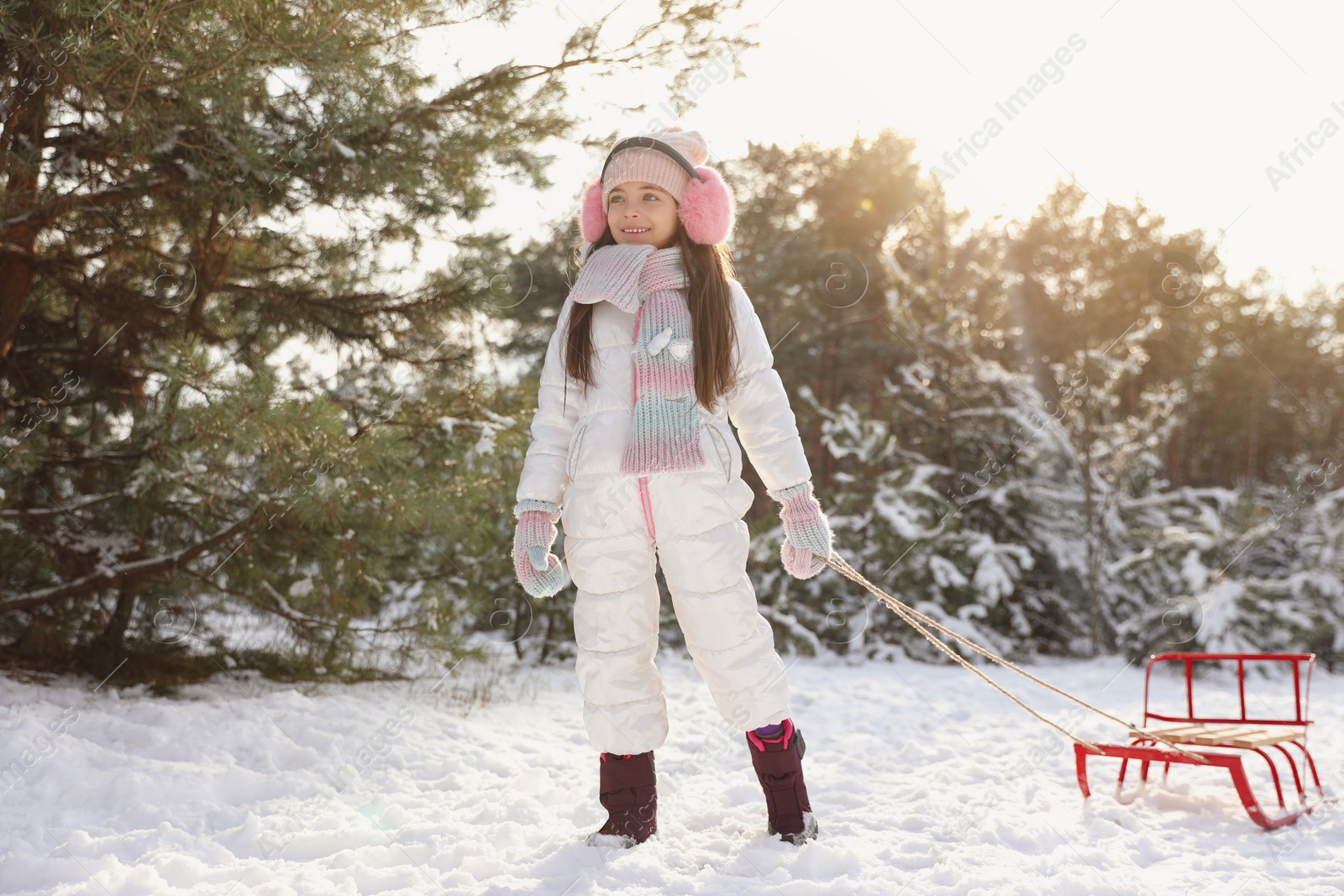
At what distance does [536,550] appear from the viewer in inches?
96.7

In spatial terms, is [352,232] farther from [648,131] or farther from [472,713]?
[472,713]

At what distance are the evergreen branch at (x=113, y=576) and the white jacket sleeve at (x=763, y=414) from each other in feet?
7.06

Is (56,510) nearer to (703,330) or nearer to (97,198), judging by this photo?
(97,198)

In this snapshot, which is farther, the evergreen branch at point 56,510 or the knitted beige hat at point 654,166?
the evergreen branch at point 56,510

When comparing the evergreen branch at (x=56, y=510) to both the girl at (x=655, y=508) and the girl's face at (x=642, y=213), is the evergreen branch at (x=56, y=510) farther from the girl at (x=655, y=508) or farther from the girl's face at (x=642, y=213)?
the girl's face at (x=642, y=213)

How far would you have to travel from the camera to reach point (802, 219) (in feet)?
37.8

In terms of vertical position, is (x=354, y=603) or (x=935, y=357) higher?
(x=935, y=357)

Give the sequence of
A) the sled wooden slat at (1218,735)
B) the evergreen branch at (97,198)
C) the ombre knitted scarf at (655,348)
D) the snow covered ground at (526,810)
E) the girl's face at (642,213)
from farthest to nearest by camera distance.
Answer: the evergreen branch at (97,198) → the sled wooden slat at (1218,735) → the girl's face at (642,213) → the ombre knitted scarf at (655,348) → the snow covered ground at (526,810)

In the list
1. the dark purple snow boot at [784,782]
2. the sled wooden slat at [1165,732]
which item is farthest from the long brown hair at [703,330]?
the sled wooden slat at [1165,732]

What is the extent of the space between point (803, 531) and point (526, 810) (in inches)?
48.7

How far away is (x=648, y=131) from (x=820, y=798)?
2.19 meters

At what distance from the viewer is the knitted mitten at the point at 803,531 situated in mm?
2447

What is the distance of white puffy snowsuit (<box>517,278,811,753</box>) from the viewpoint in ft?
8.06

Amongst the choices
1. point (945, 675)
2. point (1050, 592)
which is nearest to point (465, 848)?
point (945, 675)
